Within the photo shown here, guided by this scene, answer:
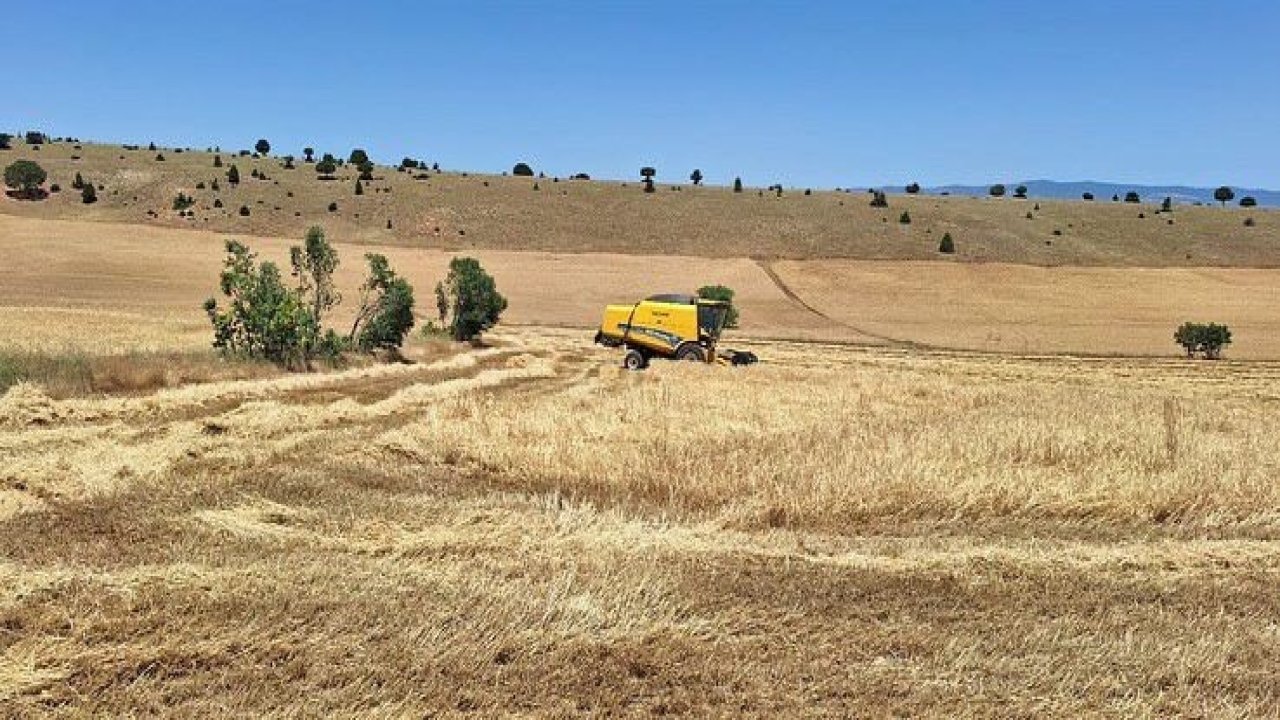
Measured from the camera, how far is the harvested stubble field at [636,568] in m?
5.41

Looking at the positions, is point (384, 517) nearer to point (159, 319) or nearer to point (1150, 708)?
point (1150, 708)

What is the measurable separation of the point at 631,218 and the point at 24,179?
6181 centimetres

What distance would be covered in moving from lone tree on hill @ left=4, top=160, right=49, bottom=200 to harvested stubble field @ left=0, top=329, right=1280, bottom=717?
96.3m

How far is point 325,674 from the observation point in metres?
5.38

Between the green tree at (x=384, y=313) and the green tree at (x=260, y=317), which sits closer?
the green tree at (x=260, y=317)

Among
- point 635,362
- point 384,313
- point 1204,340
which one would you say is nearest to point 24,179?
point 384,313

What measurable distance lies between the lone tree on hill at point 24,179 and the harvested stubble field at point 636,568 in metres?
96.3

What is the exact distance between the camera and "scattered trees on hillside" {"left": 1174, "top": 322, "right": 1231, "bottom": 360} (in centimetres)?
4825

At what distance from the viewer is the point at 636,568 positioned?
731cm

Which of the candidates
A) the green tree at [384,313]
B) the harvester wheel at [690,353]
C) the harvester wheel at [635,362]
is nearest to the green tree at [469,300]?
the green tree at [384,313]

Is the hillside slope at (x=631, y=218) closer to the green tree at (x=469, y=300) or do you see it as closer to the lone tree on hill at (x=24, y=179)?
the lone tree on hill at (x=24, y=179)

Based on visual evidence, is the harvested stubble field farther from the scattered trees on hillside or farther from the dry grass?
the scattered trees on hillside

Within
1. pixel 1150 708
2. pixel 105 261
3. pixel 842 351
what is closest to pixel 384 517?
pixel 1150 708

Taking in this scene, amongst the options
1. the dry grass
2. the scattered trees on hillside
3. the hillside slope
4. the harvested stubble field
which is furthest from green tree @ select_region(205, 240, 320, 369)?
the hillside slope
